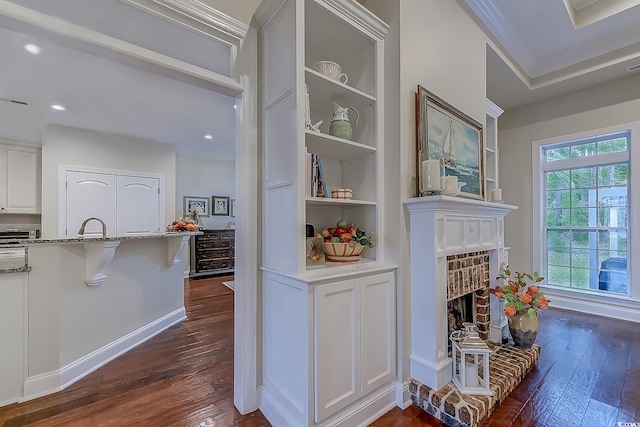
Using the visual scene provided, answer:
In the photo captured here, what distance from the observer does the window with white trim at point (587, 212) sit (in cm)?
334

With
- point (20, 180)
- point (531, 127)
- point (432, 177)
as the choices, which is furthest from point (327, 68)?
point (20, 180)

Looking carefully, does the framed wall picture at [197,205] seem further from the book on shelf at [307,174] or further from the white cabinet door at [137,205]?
the book on shelf at [307,174]

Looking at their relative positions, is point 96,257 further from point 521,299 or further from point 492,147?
point 492,147

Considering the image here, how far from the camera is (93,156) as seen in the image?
432 cm

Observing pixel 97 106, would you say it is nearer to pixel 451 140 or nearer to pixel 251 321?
pixel 251 321

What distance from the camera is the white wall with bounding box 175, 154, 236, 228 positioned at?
582 centimetres

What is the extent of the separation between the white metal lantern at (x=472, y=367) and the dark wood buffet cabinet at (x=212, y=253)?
5070 mm

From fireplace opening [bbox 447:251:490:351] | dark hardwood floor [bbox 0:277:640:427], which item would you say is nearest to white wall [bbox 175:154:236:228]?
dark hardwood floor [bbox 0:277:640:427]

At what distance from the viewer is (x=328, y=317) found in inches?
57.2

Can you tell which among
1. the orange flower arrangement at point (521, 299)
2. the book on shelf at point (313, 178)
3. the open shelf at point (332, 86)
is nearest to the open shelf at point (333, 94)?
the open shelf at point (332, 86)

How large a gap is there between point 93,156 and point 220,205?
2.54 metres

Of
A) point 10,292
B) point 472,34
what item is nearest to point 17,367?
point 10,292

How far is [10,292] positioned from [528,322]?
3.68 meters

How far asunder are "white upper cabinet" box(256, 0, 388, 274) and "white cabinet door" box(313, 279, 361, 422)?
0.19 m
